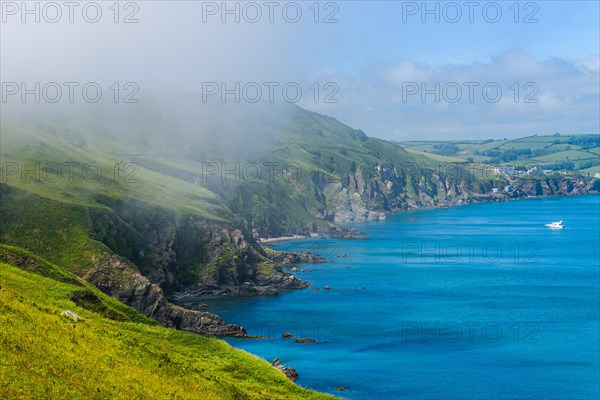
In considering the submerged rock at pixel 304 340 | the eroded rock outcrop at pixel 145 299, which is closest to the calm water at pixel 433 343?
the submerged rock at pixel 304 340

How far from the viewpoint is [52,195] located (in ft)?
621

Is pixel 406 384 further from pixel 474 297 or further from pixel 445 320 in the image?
pixel 474 297

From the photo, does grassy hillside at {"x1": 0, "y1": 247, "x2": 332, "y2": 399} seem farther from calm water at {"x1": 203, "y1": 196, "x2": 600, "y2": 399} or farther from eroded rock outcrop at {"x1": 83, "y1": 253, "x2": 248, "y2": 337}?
eroded rock outcrop at {"x1": 83, "y1": 253, "x2": 248, "y2": 337}

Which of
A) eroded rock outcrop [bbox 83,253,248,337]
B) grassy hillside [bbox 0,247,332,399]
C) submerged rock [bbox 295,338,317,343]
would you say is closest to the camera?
grassy hillside [bbox 0,247,332,399]

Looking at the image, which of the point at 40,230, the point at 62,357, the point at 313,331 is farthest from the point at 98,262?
the point at 62,357

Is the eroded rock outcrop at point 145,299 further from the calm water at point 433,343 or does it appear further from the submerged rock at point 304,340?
the submerged rock at point 304,340

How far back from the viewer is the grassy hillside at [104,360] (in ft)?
144

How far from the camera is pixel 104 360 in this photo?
170ft

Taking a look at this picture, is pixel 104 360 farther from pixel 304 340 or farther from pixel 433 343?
pixel 433 343

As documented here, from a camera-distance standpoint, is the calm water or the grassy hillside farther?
the calm water

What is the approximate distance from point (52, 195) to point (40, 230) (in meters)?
19.8

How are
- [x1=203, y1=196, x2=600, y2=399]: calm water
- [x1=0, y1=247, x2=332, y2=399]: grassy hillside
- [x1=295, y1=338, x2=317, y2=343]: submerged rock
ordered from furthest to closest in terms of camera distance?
1. [x1=295, y1=338, x2=317, y2=343]: submerged rock
2. [x1=203, y1=196, x2=600, y2=399]: calm water
3. [x1=0, y1=247, x2=332, y2=399]: grassy hillside

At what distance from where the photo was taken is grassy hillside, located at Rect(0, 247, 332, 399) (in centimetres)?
4378

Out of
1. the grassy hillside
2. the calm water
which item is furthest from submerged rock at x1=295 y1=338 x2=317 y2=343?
the grassy hillside
